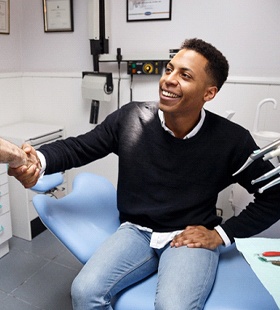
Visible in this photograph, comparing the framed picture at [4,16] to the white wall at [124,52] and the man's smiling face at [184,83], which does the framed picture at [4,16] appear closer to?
the white wall at [124,52]

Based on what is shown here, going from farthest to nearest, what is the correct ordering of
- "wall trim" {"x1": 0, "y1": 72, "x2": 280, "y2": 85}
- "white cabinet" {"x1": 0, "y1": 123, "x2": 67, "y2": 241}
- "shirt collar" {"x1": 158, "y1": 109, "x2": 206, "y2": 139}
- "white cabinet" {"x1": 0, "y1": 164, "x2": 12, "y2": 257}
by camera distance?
1. "white cabinet" {"x1": 0, "y1": 123, "x2": 67, "y2": 241}
2. "white cabinet" {"x1": 0, "y1": 164, "x2": 12, "y2": 257}
3. "wall trim" {"x1": 0, "y1": 72, "x2": 280, "y2": 85}
4. "shirt collar" {"x1": 158, "y1": 109, "x2": 206, "y2": 139}

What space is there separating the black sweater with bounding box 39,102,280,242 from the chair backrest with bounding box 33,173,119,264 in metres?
0.15

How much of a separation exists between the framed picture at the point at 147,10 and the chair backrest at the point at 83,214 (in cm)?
113

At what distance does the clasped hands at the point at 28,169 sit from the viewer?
1.26 meters

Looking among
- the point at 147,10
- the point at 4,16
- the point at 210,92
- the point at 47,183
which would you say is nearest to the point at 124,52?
the point at 147,10

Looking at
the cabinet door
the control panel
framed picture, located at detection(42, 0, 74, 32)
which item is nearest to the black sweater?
the control panel

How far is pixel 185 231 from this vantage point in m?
1.33

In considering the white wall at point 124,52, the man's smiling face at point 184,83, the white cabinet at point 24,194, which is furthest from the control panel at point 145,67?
the man's smiling face at point 184,83

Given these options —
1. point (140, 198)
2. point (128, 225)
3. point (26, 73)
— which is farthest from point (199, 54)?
point (26, 73)

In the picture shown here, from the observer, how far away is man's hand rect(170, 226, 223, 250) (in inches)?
50.4

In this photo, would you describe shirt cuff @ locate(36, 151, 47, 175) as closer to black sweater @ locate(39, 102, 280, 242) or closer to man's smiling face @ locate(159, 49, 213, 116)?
black sweater @ locate(39, 102, 280, 242)

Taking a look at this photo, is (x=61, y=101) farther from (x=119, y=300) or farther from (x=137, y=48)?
(x=119, y=300)

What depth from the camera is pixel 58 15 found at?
2.45m

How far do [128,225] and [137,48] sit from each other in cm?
131
